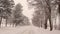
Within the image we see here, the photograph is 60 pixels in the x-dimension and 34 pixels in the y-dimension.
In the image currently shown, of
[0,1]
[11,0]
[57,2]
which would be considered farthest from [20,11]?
[57,2]

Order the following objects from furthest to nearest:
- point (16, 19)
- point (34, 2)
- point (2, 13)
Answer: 1. point (16, 19)
2. point (2, 13)
3. point (34, 2)

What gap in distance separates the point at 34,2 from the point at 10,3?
8.15 metres

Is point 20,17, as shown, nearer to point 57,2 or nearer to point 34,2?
point 34,2

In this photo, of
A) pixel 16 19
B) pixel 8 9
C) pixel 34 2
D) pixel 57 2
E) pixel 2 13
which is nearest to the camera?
pixel 57 2

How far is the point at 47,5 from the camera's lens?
65.2 feet

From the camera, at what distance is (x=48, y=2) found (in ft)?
63.8

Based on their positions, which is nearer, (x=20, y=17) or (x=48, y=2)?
(x=48, y=2)

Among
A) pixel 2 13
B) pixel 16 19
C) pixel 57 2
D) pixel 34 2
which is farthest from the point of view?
pixel 16 19

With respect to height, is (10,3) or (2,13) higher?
(10,3)

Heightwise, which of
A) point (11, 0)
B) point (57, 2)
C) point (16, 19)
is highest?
point (11, 0)

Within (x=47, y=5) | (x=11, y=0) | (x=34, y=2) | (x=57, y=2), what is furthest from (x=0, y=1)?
(x=57, y=2)

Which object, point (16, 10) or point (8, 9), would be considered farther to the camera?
point (16, 10)

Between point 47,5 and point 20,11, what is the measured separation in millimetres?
31919

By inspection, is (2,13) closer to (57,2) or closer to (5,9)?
(5,9)
